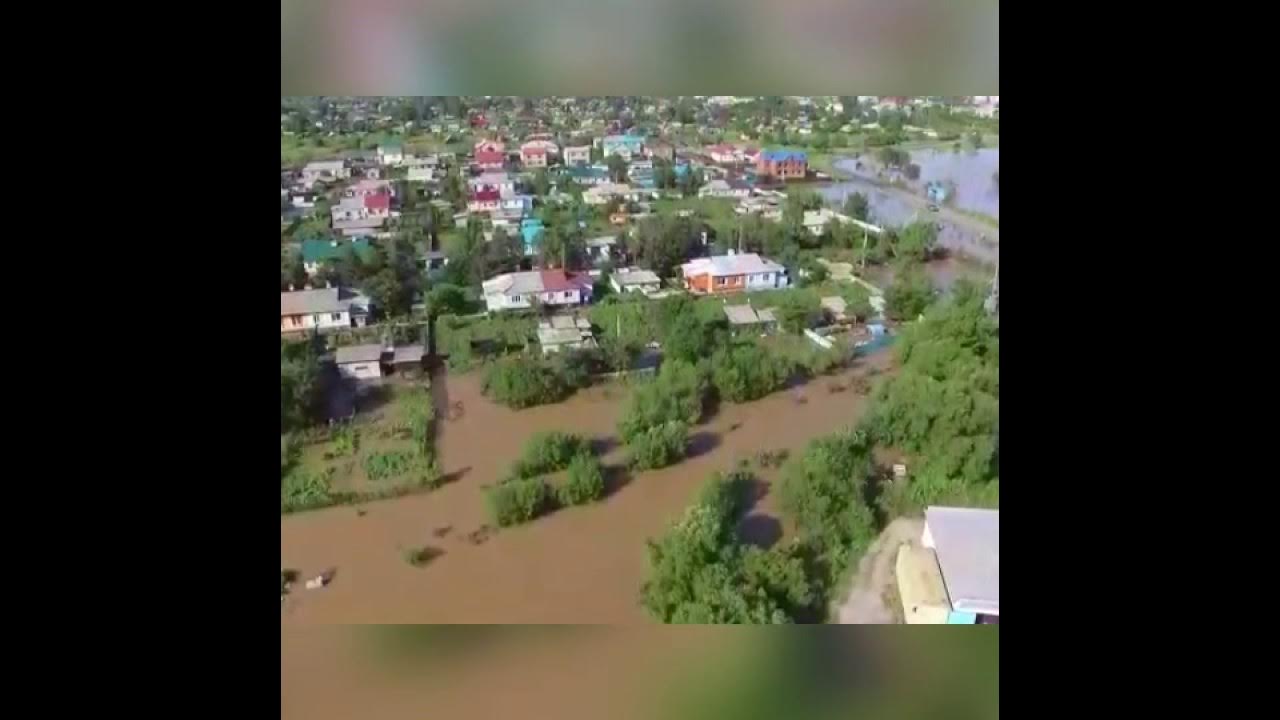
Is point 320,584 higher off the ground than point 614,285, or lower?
lower

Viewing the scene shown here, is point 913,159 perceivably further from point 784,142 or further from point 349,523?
point 349,523

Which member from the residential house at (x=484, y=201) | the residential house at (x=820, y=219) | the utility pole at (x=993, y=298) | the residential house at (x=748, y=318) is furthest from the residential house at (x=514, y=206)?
the utility pole at (x=993, y=298)

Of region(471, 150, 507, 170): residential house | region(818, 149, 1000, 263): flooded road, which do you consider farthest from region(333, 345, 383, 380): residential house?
region(818, 149, 1000, 263): flooded road

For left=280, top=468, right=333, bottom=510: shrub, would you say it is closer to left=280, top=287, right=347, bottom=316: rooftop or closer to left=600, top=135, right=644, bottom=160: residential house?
left=280, top=287, right=347, bottom=316: rooftop

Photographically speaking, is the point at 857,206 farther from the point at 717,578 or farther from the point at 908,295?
the point at 717,578
